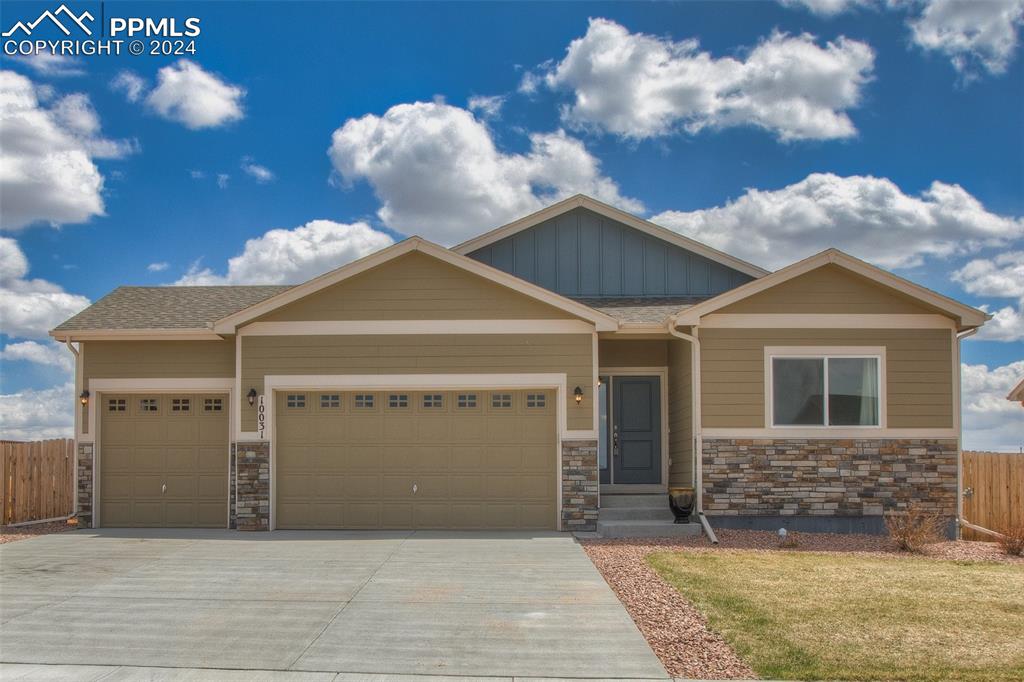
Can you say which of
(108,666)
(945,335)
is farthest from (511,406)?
(108,666)

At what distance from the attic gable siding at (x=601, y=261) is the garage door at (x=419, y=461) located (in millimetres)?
3857

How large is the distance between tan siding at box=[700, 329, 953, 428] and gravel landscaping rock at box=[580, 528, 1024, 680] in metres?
1.86

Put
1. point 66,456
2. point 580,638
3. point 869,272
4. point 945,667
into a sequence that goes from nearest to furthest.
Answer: point 945,667
point 580,638
point 869,272
point 66,456

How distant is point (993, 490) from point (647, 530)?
607 centimetres

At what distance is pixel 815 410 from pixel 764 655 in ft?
24.6

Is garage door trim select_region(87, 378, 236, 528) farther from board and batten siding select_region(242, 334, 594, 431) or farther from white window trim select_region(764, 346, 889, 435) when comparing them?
white window trim select_region(764, 346, 889, 435)

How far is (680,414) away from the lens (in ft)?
49.1

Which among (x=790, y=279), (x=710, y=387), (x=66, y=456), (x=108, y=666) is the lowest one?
(x=108, y=666)

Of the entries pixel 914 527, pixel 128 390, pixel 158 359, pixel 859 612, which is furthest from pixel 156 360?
pixel 914 527

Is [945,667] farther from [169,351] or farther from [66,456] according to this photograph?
[66,456]

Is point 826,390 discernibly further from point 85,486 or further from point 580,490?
point 85,486

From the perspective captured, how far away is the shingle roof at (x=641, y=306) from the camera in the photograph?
14672 millimetres

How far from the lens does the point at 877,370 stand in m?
14.1

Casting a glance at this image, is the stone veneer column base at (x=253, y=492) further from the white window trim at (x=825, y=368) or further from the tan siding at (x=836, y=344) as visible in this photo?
the white window trim at (x=825, y=368)
